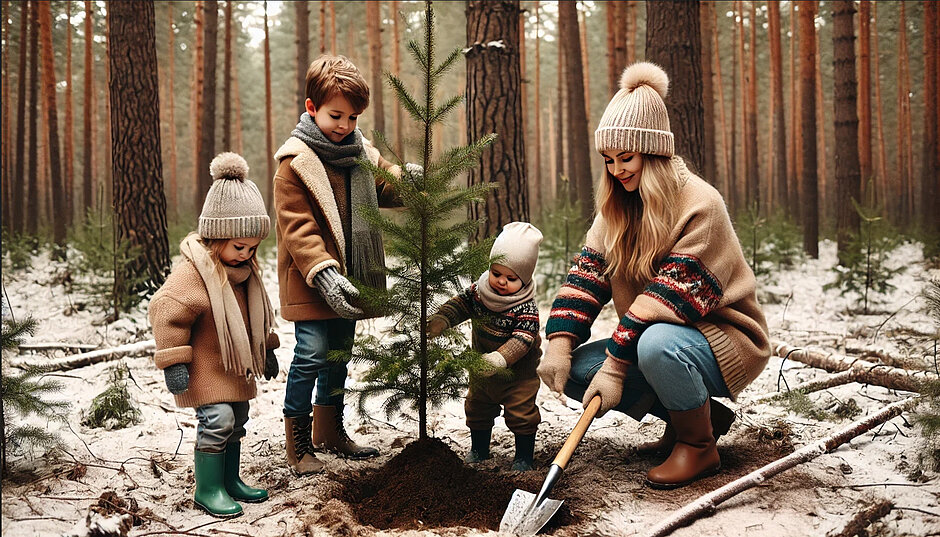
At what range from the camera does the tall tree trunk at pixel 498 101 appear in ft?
20.1

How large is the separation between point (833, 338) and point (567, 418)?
3.14m

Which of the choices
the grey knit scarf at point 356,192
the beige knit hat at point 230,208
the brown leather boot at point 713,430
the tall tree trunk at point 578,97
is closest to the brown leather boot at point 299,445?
the grey knit scarf at point 356,192

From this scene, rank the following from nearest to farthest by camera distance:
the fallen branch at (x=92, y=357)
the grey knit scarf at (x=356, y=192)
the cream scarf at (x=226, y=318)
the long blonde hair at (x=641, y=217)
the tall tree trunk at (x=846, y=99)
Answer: the cream scarf at (x=226, y=318) < the long blonde hair at (x=641, y=217) < the grey knit scarf at (x=356, y=192) < the fallen branch at (x=92, y=357) < the tall tree trunk at (x=846, y=99)

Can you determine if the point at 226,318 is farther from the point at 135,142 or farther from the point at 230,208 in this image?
the point at 135,142

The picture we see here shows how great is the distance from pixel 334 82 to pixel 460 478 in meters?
2.12

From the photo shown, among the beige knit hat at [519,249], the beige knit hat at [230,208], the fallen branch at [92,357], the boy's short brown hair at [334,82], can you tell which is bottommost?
the fallen branch at [92,357]

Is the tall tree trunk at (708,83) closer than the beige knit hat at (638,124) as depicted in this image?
No

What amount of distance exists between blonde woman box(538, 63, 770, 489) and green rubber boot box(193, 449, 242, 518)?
1657mm

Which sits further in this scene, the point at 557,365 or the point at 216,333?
the point at 557,365

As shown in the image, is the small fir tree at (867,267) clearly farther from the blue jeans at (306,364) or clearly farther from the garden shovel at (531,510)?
the blue jeans at (306,364)

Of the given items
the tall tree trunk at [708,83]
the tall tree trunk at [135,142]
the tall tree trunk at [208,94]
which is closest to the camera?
the tall tree trunk at [135,142]

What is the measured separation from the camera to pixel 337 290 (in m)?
3.41

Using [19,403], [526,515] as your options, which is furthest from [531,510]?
[19,403]

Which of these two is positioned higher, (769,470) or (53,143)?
(53,143)
